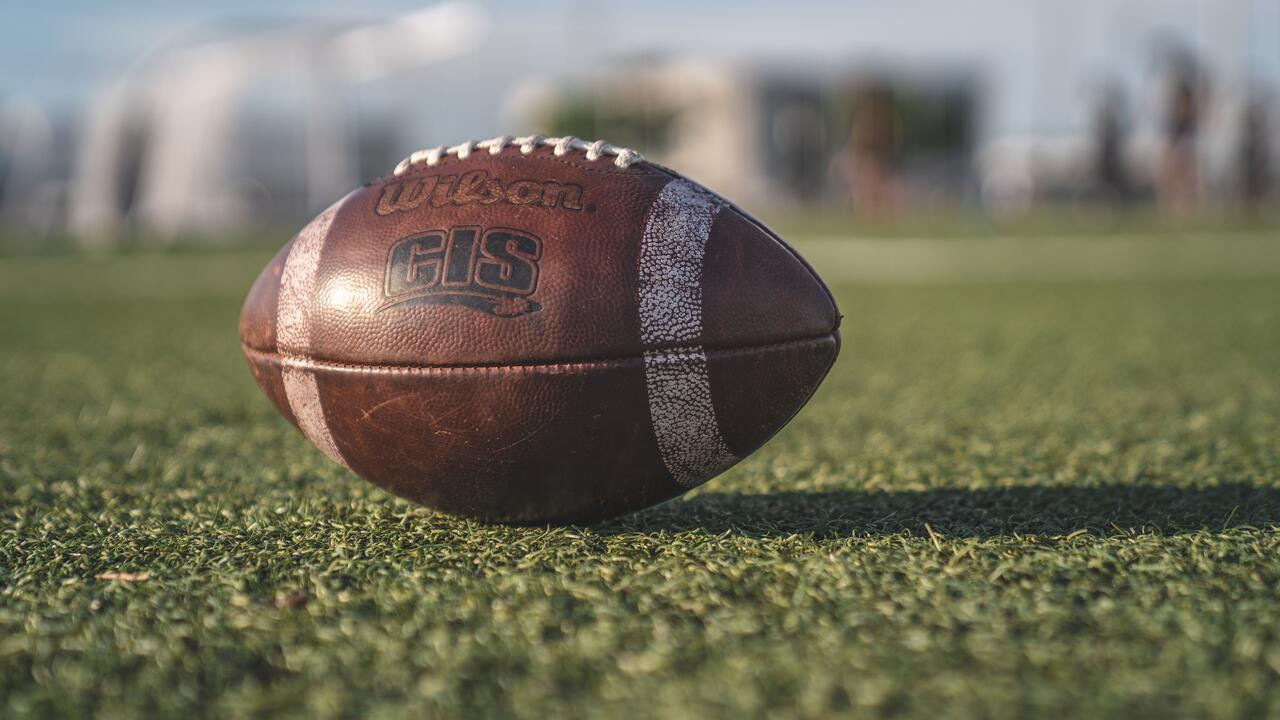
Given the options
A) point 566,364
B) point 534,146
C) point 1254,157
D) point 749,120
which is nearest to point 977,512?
point 566,364

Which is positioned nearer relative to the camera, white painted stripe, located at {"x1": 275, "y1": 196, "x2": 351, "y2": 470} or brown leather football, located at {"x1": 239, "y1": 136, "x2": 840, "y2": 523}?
brown leather football, located at {"x1": 239, "y1": 136, "x2": 840, "y2": 523}

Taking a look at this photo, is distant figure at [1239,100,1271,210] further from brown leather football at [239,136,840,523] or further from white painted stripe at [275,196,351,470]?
white painted stripe at [275,196,351,470]

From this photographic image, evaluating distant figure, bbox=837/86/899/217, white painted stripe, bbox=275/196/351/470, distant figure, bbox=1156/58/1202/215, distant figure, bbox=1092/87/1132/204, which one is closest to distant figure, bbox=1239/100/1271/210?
distant figure, bbox=1092/87/1132/204

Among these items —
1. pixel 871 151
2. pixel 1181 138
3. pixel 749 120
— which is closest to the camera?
pixel 1181 138

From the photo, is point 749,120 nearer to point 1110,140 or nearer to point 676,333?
point 1110,140

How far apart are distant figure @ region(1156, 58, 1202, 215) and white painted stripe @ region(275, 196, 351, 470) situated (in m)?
12.8

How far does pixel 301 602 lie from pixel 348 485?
805 mm

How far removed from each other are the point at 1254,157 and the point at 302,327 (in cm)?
2071

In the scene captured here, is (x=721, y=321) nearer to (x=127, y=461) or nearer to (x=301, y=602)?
(x=301, y=602)

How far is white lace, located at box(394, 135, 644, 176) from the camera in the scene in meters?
1.89

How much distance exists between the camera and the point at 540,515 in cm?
187

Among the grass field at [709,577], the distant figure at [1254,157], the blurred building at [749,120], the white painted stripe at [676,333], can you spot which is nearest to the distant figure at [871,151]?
the distant figure at [1254,157]

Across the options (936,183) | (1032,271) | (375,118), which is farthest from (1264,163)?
(936,183)

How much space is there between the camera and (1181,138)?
13094 millimetres
